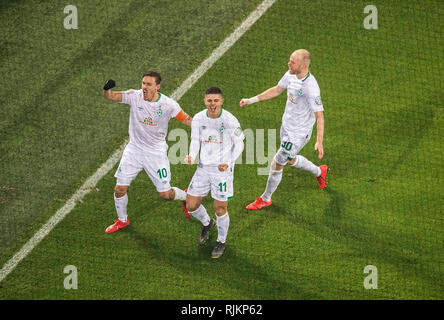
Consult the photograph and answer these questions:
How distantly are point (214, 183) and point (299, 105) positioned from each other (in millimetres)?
1539

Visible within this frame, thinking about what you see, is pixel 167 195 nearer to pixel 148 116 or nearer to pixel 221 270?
pixel 148 116

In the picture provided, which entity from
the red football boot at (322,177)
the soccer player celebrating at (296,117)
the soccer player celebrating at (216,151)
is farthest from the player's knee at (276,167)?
the soccer player celebrating at (216,151)

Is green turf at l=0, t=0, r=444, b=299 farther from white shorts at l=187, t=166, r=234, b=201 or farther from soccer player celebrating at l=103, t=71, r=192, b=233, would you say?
white shorts at l=187, t=166, r=234, b=201

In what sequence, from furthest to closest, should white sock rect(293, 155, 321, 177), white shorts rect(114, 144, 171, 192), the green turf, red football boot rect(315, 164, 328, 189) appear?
red football boot rect(315, 164, 328, 189) → white sock rect(293, 155, 321, 177) → white shorts rect(114, 144, 171, 192) → the green turf

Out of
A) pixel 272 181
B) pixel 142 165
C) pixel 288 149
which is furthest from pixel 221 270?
pixel 288 149

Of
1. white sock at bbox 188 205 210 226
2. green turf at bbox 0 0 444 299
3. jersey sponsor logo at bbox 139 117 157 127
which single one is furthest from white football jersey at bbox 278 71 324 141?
jersey sponsor logo at bbox 139 117 157 127

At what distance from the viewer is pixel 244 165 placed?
1018 centimetres

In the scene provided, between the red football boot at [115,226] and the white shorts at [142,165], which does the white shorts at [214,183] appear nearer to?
the white shorts at [142,165]

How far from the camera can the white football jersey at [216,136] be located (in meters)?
8.48

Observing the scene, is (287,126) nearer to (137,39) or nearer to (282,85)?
(282,85)

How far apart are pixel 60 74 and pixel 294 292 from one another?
523 cm

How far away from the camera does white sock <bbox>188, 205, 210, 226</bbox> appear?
8949 millimetres

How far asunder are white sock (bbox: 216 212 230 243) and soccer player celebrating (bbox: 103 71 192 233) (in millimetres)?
781

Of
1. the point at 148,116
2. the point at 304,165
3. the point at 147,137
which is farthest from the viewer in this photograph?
the point at 304,165
